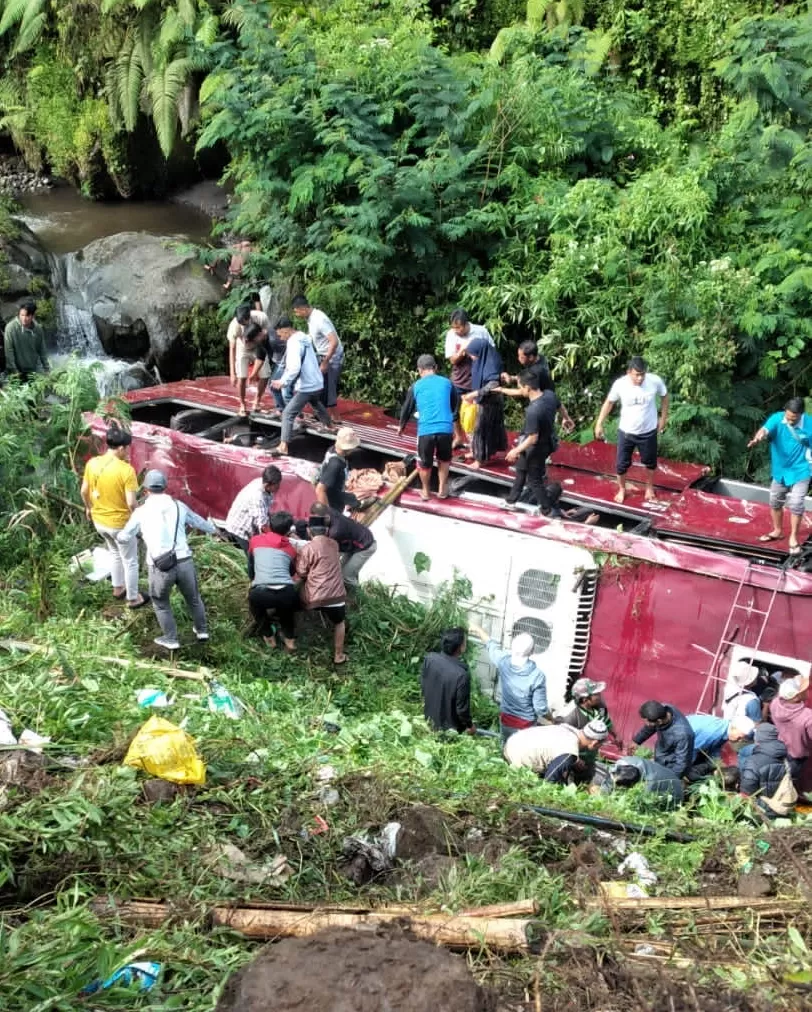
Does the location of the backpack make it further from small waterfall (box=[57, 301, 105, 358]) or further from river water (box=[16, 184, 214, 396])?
small waterfall (box=[57, 301, 105, 358])

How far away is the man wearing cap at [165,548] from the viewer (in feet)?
29.7

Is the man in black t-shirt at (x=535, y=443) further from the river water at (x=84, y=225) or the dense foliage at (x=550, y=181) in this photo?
the river water at (x=84, y=225)

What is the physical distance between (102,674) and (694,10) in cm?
1295

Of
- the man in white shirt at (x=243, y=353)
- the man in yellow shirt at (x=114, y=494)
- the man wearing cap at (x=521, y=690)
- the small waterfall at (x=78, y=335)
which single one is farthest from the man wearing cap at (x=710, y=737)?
the small waterfall at (x=78, y=335)

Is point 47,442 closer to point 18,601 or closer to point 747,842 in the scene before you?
point 18,601

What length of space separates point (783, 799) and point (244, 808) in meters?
3.66

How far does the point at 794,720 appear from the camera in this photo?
26.1 feet

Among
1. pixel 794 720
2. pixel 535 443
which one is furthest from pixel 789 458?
pixel 794 720

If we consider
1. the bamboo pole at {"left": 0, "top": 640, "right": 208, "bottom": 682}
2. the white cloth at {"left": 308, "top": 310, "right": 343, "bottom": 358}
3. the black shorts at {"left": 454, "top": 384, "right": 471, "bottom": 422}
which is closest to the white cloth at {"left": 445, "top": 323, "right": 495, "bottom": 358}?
the black shorts at {"left": 454, "top": 384, "right": 471, "bottom": 422}

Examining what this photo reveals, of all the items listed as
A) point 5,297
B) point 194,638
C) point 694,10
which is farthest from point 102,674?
point 694,10

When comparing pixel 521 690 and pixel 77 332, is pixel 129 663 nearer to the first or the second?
pixel 521 690

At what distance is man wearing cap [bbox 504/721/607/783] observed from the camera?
7.71 meters

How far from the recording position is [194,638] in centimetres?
971

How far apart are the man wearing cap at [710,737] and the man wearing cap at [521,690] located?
1.09 metres
